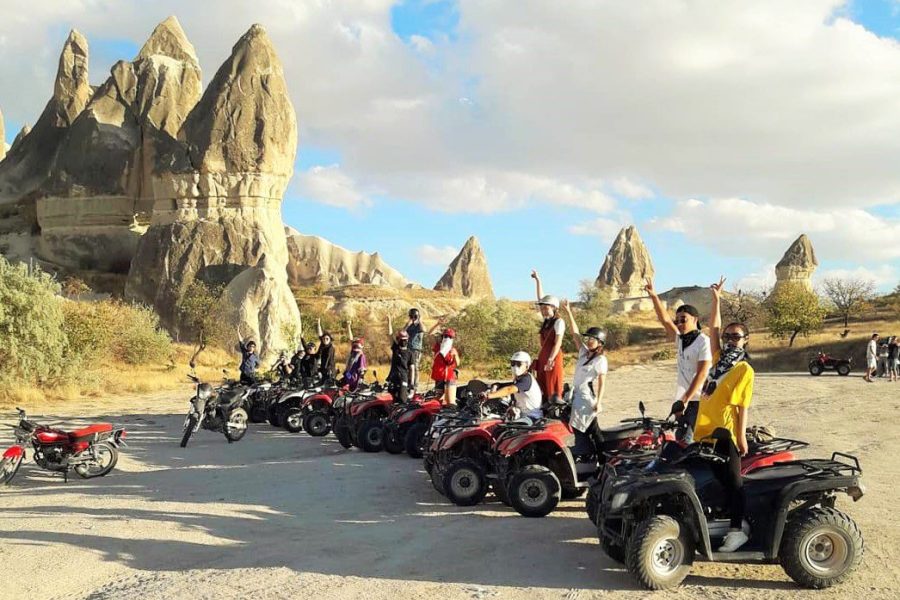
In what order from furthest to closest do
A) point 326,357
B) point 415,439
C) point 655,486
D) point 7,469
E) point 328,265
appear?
point 328,265 → point 326,357 → point 415,439 → point 7,469 → point 655,486

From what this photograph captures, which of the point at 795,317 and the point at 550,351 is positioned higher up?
the point at 795,317

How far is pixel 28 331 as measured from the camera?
19.9 metres

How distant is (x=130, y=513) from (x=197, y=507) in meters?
0.64

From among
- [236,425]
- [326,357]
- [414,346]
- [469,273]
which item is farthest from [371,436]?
[469,273]

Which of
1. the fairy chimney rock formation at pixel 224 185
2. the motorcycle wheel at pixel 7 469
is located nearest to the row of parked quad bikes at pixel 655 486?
the motorcycle wheel at pixel 7 469

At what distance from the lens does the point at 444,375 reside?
454 inches

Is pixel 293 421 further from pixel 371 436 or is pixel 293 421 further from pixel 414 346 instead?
pixel 414 346

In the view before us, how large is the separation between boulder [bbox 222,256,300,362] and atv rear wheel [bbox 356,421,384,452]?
847 inches

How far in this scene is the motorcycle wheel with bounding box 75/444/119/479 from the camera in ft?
32.2

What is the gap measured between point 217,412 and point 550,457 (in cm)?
756

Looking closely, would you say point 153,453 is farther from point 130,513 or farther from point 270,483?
point 130,513

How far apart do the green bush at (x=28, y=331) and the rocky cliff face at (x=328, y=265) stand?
5970cm

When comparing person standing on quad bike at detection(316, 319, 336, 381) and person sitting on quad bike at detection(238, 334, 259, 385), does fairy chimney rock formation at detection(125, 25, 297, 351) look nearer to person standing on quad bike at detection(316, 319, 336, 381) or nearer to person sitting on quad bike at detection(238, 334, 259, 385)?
person sitting on quad bike at detection(238, 334, 259, 385)

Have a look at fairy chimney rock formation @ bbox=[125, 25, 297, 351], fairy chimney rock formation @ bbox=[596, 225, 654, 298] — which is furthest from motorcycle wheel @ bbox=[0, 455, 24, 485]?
fairy chimney rock formation @ bbox=[596, 225, 654, 298]
